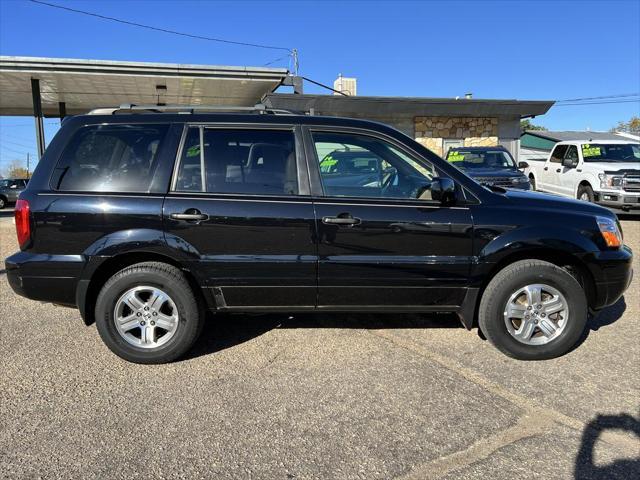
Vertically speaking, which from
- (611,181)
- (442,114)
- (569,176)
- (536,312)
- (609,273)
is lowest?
(536,312)

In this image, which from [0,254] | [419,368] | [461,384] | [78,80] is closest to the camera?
Result: [461,384]

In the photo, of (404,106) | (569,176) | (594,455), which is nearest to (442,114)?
(404,106)

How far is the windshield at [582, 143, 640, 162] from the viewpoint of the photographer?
11.9m

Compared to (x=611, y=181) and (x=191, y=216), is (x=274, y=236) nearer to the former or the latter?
(x=191, y=216)

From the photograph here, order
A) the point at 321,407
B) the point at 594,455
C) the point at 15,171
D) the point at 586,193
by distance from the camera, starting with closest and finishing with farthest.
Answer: the point at 594,455 → the point at 321,407 → the point at 586,193 → the point at 15,171

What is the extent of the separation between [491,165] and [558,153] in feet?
11.3

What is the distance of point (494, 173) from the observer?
10266 mm

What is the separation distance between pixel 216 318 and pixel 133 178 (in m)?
1.76

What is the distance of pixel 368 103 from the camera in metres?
16.4

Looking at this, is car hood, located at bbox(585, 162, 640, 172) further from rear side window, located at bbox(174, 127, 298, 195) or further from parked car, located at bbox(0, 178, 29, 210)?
parked car, located at bbox(0, 178, 29, 210)

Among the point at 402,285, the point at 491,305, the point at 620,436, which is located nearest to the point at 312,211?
the point at 402,285

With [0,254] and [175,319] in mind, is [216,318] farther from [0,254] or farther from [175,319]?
[0,254]

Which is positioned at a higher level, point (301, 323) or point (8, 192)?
point (8, 192)

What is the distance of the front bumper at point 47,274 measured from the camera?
355 centimetres
